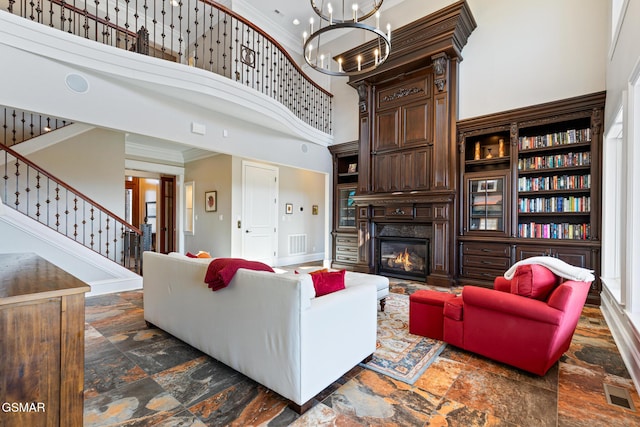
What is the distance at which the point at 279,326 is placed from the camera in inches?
70.0

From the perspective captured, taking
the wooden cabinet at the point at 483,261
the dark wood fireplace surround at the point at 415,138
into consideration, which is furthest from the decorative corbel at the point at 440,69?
the wooden cabinet at the point at 483,261

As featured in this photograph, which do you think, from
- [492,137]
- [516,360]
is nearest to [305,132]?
[492,137]

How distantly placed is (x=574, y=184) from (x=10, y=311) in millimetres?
5719


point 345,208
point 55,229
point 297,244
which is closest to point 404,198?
point 345,208

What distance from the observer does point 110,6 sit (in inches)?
251

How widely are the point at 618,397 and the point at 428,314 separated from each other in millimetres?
1323

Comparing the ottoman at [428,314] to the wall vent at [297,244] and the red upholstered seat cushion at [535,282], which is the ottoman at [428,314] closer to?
the red upholstered seat cushion at [535,282]

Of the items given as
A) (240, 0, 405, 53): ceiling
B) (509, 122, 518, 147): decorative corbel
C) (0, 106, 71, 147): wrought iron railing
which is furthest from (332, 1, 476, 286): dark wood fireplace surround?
(0, 106, 71, 147): wrought iron railing

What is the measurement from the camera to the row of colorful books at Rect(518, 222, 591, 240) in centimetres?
411

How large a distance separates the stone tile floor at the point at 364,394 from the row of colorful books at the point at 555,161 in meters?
2.64

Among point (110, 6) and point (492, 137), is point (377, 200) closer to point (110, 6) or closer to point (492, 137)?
point (492, 137)

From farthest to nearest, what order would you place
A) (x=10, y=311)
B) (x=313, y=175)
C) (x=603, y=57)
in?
(x=313, y=175) < (x=603, y=57) < (x=10, y=311)

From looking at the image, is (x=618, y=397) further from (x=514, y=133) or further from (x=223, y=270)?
(x=514, y=133)

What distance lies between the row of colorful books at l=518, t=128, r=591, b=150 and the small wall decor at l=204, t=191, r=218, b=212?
591cm
